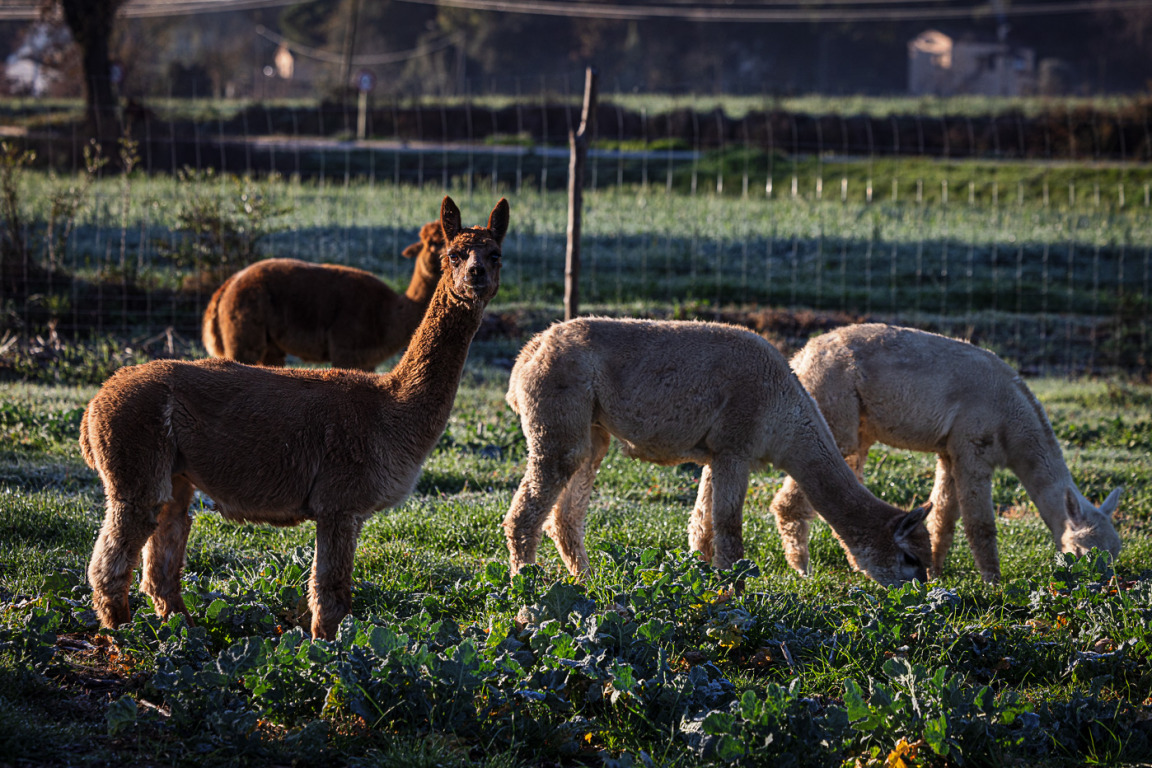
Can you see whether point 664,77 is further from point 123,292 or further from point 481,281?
point 481,281

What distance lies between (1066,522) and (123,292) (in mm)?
11516

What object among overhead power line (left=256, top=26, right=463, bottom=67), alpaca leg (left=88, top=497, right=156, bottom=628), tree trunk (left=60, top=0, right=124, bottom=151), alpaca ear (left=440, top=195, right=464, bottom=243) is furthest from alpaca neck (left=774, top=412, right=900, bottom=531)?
overhead power line (left=256, top=26, right=463, bottom=67)

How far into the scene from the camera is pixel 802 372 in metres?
7.28

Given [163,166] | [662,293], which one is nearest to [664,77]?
[163,166]

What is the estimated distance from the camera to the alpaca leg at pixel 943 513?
739 cm

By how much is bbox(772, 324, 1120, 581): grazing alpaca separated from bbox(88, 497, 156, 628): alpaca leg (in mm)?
4375

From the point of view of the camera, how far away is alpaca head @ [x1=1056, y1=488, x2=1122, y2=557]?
22.8ft

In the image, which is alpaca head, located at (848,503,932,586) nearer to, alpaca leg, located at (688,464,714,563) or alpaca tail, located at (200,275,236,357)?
alpaca leg, located at (688,464,714,563)

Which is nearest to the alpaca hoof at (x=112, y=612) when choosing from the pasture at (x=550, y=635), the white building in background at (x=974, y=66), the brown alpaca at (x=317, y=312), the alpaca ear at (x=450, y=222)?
the pasture at (x=550, y=635)

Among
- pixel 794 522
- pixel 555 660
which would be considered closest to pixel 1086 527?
pixel 794 522

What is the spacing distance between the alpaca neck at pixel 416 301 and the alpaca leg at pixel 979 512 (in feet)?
17.1

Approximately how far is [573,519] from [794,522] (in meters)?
1.50

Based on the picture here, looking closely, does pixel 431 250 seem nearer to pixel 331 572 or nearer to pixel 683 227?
pixel 331 572

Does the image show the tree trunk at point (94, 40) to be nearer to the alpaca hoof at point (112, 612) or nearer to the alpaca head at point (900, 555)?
the alpaca hoof at point (112, 612)
